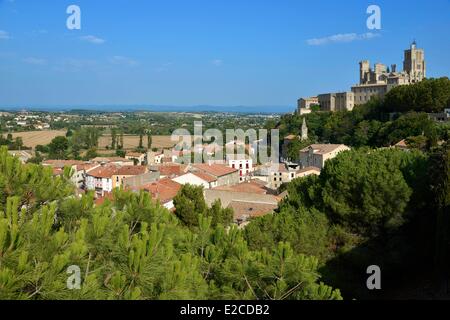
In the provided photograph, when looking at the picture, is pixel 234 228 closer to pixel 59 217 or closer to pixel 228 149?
pixel 59 217

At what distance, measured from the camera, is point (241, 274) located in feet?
18.0

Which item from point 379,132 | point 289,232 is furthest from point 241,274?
point 379,132

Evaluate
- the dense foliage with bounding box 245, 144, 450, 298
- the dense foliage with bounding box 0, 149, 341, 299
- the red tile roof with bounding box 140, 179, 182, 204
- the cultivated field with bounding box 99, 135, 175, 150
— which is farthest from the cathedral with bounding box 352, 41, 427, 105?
the dense foliage with bounding box 0, 149, 341, 299

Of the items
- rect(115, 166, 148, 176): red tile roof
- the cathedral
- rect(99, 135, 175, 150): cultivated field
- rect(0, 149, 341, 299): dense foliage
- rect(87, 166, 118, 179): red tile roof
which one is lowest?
rect(87, 166, 118, 179): red tile roof

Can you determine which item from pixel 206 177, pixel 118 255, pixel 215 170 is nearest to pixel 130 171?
pixel 215 170

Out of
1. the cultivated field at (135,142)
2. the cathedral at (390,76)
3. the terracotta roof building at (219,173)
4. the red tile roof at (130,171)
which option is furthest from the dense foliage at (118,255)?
the cultivated field at (135,142)

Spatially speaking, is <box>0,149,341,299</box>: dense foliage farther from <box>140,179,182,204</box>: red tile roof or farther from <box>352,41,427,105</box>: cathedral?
<box>352,41,427,105</box>: cathedral

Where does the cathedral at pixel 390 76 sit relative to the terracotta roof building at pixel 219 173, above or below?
above

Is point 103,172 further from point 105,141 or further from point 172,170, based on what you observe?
point 105,141

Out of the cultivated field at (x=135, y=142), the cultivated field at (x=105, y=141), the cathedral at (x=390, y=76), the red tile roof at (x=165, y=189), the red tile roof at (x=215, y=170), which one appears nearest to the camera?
the red tile roof at (x=165, y=189)

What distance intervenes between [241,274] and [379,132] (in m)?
38.8

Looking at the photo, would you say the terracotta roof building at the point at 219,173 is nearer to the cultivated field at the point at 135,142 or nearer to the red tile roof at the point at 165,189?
the red tile roof at the point at 165,189
